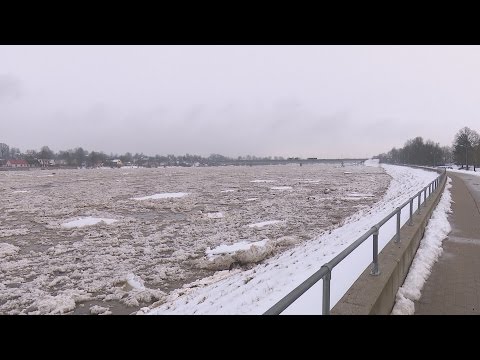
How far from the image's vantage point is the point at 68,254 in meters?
12.5

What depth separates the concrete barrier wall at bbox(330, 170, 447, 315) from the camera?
4.36 meters

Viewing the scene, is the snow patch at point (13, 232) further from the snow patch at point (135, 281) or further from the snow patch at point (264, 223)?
the snow patch at point (264, 223)

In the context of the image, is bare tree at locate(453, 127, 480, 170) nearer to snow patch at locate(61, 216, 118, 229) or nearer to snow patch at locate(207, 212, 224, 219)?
snow patch at locate(207, 212, 224, 219)

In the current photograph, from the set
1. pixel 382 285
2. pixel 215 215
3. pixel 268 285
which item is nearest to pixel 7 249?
pixel 215 215

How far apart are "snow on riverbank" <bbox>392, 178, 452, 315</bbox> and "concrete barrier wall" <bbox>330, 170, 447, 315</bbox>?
0.10m

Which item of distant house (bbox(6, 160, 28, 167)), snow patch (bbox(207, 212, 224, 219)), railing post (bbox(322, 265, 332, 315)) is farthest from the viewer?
distant house (bbox(6, 160, 28, 167))

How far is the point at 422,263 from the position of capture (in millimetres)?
7117

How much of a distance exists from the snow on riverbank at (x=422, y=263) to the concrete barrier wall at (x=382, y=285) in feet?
0.33

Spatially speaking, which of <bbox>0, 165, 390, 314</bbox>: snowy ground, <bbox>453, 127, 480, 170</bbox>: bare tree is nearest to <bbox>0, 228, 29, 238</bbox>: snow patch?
<bbox>0, 165, 390, 314</bbox>: snowy ground

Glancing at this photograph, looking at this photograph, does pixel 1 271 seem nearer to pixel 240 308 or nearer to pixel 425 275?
pixel 240 308

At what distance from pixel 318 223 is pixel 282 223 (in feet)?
5.98

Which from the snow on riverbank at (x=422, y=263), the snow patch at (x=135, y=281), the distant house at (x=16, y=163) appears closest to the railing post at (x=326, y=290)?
the snow on riverbank at (x=422, y=263)

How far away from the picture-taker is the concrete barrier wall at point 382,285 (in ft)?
14.3
